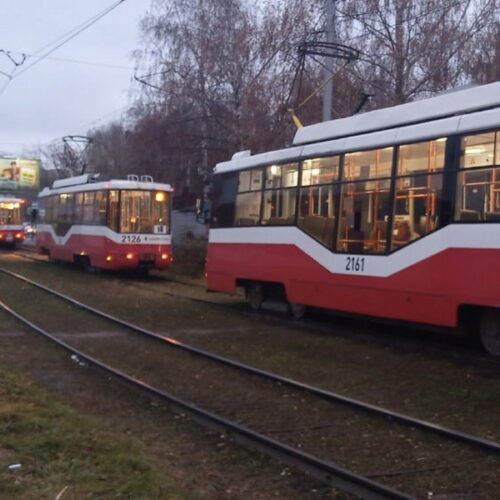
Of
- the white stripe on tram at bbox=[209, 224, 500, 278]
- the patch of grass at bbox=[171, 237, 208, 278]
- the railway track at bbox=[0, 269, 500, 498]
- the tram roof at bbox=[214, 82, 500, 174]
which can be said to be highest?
the tram roof at bbox=[214, 82, 500, 174]

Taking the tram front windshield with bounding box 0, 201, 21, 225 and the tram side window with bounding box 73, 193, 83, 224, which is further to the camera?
the tram front windshield with bounding box 0, 201, 21, 225

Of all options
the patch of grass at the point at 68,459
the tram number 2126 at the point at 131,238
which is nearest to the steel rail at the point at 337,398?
the patch of grass at the point at 68,459

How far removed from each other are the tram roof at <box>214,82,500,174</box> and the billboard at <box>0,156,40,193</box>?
65045 mm

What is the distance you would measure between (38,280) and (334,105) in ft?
33.9

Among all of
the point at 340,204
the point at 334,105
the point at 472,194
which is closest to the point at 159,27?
the point at 334,105

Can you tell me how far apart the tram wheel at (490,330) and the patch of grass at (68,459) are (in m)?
5.57

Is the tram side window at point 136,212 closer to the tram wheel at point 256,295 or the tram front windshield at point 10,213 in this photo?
the tram wheel at point 256,295

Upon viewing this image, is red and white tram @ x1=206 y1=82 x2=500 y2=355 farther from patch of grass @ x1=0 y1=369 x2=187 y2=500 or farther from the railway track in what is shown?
patch of grass @ x1=0 y1=369 x2=187 y2=500

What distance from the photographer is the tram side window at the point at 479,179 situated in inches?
411

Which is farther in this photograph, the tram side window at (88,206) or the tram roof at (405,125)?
the tram side window at (88,206)

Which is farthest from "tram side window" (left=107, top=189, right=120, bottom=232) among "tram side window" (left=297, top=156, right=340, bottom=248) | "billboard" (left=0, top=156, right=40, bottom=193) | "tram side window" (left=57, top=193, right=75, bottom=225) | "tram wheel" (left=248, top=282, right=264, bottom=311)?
"billboard" (left=0, top=156, right=40, bottom=193)

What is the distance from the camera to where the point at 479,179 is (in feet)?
35.2

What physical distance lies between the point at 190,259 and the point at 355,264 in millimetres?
14362

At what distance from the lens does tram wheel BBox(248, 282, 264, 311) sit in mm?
16453
